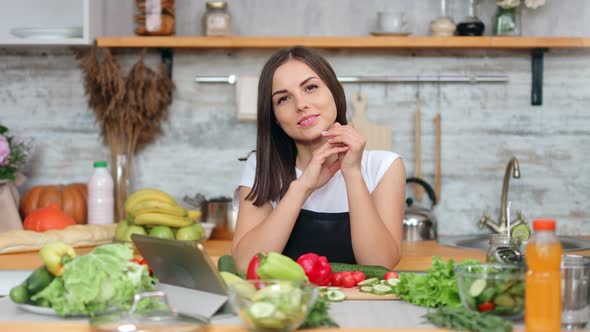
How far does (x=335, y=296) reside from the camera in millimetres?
1530

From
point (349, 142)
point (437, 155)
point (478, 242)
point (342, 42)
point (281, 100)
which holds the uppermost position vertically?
point (342, 42)

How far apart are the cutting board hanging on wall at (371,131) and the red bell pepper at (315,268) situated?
1.61m

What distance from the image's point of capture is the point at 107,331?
1.22m

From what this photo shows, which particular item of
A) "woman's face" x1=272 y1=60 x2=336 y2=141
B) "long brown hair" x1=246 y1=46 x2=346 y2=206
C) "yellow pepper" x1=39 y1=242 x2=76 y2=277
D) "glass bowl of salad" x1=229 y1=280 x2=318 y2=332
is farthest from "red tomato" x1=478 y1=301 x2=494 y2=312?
"long brown hair" x1=246 y1=46 x2=346 y2=206

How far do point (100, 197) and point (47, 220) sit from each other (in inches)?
9.7

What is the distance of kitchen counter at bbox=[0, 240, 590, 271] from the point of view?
2.58 metres

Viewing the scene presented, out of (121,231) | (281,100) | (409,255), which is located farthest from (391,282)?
(121,231)

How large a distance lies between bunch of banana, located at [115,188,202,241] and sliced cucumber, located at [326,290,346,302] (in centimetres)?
128

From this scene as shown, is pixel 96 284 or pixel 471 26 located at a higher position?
pixel 471 26

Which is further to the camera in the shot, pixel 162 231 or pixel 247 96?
pixel 247 96

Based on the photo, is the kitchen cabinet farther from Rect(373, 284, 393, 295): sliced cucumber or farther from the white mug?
Rect(373, 284, 393, 295): sliced cucumber

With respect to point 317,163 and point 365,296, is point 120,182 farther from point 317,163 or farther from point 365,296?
point 365,296

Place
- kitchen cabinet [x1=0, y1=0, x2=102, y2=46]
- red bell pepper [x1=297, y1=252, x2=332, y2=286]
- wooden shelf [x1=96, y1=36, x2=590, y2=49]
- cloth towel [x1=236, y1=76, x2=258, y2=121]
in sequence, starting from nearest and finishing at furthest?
red bell pepper [x1=297, y1=252, x2=332, y2=286] → wooden shelf [x1=96, y1=36, x2=590, y2=49] → cloth towel [x1=236, y1=76, x2=258, y2=121] → kitchen cabinet [x1=0, y1=0, x2=102, y2=46]

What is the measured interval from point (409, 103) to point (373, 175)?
1.07m
